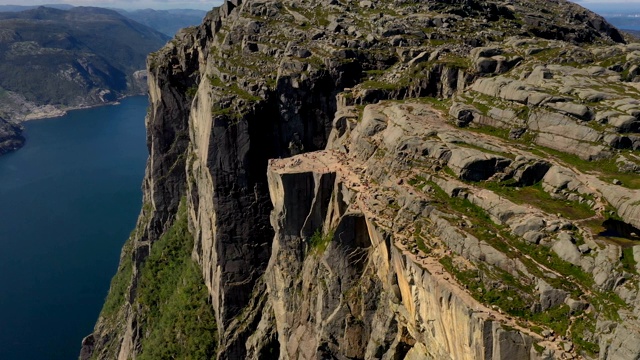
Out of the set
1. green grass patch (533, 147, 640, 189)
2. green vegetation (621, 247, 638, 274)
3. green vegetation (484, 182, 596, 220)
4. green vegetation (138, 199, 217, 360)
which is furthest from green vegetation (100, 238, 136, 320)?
green vegetation (621, 247, 638, 274)

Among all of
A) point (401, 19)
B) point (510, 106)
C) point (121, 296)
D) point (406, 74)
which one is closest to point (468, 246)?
point (510, 106)

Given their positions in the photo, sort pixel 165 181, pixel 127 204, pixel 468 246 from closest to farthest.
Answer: pixel 468 246
pixel 165 181
pixel 127 204

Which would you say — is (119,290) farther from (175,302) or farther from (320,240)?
(320,240)

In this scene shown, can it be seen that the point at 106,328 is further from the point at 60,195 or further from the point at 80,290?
the point at 60,195

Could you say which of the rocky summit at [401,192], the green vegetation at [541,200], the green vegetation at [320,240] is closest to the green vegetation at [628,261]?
the rocky summit at [401,192]

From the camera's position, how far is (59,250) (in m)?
141

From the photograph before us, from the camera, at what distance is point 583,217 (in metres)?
31.8

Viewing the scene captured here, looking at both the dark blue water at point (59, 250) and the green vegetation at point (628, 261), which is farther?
the dark blue water at point (59, 250)

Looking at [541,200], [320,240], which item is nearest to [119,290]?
[320,240]

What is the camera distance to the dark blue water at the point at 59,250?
110750 millimetres

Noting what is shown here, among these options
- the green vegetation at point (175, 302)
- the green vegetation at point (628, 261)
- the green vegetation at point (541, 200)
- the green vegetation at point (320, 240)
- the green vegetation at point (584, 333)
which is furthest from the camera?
the green vegetation at point (175, 302)

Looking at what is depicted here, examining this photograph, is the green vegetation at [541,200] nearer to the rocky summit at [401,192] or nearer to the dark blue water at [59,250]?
the rocky summit at [401,192]

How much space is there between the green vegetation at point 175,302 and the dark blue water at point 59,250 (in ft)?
130

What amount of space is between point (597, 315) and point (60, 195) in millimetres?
184931
